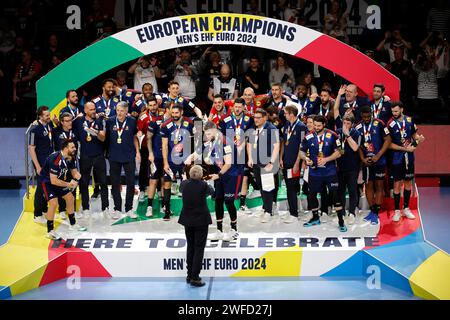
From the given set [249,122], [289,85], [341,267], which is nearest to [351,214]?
[341,267]

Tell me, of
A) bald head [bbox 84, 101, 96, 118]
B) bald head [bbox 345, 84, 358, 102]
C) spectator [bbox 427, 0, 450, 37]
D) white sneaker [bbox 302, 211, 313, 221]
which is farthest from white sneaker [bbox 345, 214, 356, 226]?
spectator [bbox 427, 0, 450, 37]

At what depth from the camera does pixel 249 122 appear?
12.9 metres

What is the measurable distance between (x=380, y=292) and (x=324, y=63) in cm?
371

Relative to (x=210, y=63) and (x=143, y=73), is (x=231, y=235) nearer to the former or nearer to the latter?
(x=143, y=73)

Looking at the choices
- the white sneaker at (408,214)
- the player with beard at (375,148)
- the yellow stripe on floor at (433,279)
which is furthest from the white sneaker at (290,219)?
the yellow stripe on floor at (433,279)

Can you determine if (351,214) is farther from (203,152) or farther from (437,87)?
(437,87)

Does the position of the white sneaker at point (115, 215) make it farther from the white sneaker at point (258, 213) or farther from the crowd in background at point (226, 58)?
the crowd in background at point (226, 58)

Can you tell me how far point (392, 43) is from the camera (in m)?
17.2

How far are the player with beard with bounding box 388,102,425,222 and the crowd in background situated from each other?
3.34 meters

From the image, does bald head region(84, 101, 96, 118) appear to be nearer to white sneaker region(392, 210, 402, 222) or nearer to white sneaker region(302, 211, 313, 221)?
white sneaker region(302, 211, 313, 221)

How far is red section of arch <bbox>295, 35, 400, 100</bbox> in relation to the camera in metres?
13.0

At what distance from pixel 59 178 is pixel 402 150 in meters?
5.05

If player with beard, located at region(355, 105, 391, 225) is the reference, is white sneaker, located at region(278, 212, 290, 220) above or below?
below

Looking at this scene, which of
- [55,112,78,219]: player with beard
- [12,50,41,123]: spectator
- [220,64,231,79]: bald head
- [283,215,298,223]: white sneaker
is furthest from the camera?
[12,50,41,123]: spectator
